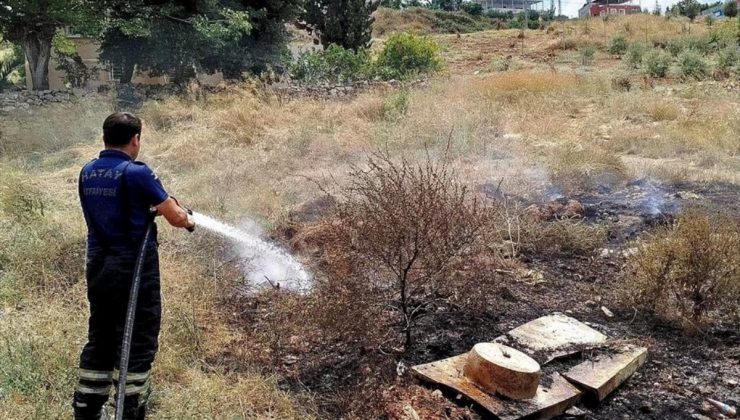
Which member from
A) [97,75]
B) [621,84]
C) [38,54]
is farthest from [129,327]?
[97,75]

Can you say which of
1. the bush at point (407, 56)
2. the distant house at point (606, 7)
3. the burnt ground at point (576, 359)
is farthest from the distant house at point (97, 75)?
the distant house at point (606, 7)

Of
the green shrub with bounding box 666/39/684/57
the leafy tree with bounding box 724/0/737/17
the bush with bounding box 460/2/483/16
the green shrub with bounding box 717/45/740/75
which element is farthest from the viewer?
the bush with bounding box 460/2/483/16

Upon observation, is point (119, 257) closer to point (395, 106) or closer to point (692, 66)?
point (395, 106)

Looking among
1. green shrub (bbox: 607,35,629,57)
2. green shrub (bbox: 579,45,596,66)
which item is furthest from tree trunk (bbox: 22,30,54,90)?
green shrub (bbox: 607,35,629,57)

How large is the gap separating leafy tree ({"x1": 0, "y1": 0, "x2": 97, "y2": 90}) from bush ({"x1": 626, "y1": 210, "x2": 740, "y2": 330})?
41.8ft

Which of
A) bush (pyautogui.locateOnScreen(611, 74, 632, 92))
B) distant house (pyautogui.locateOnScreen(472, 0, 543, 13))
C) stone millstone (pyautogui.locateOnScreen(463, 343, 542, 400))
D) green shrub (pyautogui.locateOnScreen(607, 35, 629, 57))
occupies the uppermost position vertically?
distant house (pyautogui.locateOnScreen(472, 0, 543, 13))

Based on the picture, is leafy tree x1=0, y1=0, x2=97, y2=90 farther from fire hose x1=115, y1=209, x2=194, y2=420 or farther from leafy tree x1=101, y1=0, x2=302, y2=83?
fire hose x1=115, y1=209, x2=194, y2=420

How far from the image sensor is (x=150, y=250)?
2.82 m

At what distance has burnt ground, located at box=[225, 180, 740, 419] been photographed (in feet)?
10.6

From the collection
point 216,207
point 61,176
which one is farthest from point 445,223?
point 61,176

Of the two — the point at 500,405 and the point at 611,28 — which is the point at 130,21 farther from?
the point at 611,28

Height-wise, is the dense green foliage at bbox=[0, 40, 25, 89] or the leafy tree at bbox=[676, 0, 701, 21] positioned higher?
the leafy tree at bbox=[676, 0, 701, 21]

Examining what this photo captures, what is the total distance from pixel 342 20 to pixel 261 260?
58.1ft

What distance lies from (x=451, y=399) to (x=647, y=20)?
3320 centimetres
